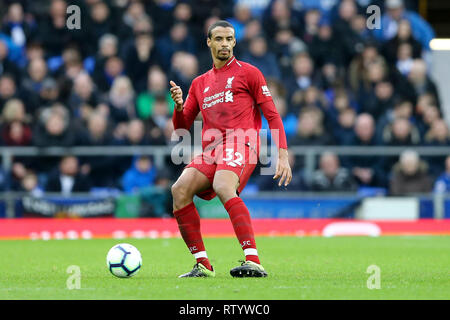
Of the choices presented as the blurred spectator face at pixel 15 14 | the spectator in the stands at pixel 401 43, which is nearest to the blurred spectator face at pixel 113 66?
the blurred spectator face at pixel 15 14

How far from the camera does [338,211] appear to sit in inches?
631

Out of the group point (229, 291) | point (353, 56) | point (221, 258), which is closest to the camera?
point (229, 291)

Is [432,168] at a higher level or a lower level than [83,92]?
lower

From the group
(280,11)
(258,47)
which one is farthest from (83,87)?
(280,11)

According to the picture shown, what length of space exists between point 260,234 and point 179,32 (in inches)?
179

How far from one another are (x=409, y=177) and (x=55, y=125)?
243 inches

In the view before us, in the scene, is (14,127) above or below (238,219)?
above

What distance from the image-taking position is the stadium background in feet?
51.8

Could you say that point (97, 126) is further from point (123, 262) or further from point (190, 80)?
point (123, 262)

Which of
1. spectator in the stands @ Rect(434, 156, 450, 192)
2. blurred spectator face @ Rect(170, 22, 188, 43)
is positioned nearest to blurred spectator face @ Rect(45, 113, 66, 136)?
blurred spectator face @ Rect(170, 22, 188, 43)

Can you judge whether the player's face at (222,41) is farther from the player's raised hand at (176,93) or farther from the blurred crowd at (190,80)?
the blurred crowd at (190,80)

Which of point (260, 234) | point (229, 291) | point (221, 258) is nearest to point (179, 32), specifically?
point (260, 234)

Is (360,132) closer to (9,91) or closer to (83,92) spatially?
(83,92)

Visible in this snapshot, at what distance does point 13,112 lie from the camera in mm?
16156
